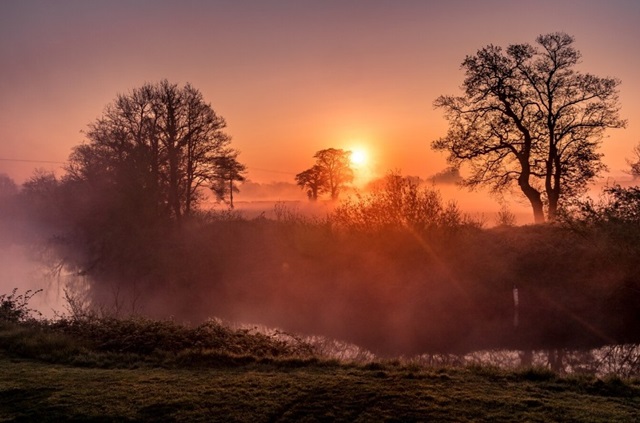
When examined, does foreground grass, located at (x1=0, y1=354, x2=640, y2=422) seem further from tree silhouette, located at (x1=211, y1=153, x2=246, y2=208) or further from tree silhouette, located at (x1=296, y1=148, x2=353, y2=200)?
tree silhouette, located at (x1=296, y1=148, x2=353, y2=200)

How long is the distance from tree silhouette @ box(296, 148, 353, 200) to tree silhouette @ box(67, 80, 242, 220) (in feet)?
53.2

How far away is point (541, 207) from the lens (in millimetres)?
28203

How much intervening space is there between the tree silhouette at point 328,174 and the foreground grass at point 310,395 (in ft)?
142

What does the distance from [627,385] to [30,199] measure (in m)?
51.2

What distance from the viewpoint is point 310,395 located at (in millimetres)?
7289

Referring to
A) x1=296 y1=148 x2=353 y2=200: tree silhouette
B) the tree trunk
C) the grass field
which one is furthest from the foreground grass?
x1=296 y1=148 x2=353 y2=200: tree silhouette

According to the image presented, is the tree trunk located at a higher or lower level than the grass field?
higher

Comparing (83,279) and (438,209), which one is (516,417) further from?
(83,279)

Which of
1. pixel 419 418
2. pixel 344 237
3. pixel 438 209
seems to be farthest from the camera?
pixel 344 237

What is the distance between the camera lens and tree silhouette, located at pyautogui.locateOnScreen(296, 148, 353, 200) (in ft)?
171

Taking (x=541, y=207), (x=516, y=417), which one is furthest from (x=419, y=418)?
(x=541, y=207)

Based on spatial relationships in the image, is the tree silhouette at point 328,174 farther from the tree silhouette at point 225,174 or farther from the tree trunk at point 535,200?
the tree trunk at point 535,200

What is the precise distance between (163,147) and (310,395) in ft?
106

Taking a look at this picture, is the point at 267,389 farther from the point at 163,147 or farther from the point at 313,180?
the point at 313,180
